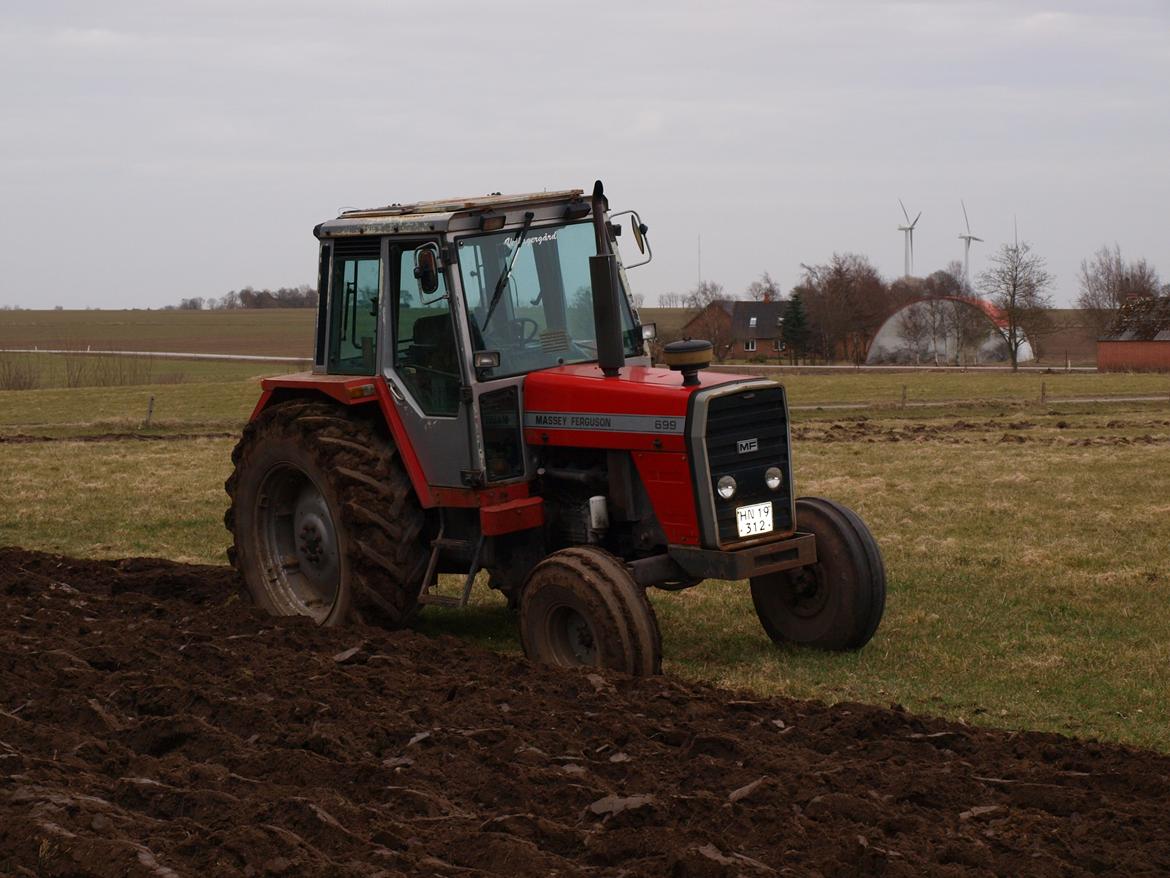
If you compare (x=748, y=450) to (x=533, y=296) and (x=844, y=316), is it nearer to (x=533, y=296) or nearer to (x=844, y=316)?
(x=533, y=296)

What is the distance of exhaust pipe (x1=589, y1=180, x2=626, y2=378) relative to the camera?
8188 millimetres

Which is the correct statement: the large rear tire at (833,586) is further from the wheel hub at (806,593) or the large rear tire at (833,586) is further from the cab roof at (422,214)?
the cab roof at (422,214)

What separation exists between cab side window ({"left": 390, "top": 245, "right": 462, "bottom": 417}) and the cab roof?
19 cm

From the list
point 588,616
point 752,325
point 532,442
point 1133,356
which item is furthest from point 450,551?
point 752,325

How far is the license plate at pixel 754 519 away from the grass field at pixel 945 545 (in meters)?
0.84

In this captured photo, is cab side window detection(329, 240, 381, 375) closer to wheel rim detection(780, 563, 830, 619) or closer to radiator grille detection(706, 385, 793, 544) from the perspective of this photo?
radiator grille detection(706, 385, 793, 544)

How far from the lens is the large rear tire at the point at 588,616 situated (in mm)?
7980

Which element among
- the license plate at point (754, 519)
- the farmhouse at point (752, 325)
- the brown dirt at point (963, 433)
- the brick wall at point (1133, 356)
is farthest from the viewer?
the farmhouse at point (752, 325)

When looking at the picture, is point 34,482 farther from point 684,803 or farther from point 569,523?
point 684,803

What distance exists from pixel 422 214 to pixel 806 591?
11.2 ft

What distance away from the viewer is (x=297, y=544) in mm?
10102

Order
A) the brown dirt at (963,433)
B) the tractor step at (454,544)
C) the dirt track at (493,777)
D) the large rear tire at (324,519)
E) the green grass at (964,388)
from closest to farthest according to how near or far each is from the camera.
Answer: the dirt track at (493,777), the large rear tire at (324,519), the tractor step at (454,544), the brown dirt at (963,433), the green grass at (964,388)

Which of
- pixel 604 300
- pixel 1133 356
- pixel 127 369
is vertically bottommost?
pixel 1133 356

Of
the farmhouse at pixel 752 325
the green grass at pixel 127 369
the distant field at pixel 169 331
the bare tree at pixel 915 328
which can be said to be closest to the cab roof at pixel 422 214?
the green grass at pixel 127 369
